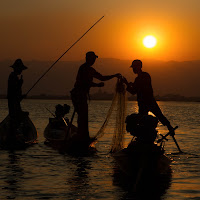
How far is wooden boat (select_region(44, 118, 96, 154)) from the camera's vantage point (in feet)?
47.0

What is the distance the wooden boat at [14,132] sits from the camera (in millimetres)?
14719

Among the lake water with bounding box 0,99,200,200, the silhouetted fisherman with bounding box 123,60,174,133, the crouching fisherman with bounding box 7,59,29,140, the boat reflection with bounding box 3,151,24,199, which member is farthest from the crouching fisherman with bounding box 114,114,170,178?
the crouching fisherman with bounding box 7,59,29,140

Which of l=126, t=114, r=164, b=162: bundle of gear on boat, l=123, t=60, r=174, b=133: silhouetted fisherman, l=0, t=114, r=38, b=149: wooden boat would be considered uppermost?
l=123, t=60, r=174, b=133: silhouetted fisherman

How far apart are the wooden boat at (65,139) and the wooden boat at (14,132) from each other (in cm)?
88

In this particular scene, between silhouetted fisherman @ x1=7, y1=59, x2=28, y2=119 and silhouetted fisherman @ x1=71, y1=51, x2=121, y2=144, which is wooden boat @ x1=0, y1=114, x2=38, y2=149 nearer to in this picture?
silhouetted fisherman @ x1=7, y1=59, x2=28, y2=119

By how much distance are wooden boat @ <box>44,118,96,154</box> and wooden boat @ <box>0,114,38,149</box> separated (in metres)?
0.88

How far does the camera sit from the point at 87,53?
1386cm

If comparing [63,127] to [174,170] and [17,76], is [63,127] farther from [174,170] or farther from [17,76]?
[174,170]

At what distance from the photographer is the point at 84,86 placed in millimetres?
14086

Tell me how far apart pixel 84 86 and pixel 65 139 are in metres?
2.07

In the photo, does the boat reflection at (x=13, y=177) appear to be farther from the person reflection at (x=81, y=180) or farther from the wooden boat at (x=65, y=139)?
the wooden boat at (x=65, y=139)

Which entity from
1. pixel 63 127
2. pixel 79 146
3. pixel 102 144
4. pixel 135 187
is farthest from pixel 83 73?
pixel 135 187

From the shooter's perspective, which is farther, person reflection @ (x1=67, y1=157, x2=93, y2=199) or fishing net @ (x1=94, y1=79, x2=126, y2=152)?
fishing net @ (x1=94, y1=79, x2=126, y2=152)

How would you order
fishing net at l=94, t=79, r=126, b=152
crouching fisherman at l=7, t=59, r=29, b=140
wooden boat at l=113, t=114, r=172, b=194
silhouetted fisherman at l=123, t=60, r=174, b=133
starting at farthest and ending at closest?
crouching fisherman at l=7, t=59, r=29, b=140 → fishing net at l=94, t=79, r=126, b=152 → silhouetted fisherman at l=123, t=60, r=174, b=133 → wooden boat at l=113, t=114, r=172, b=194
